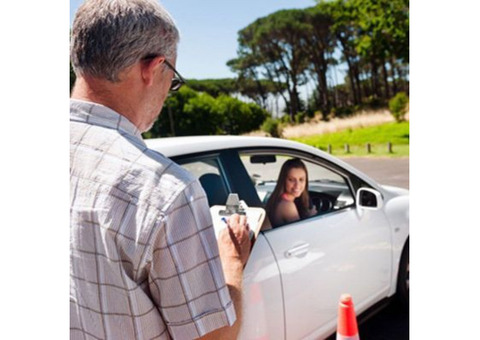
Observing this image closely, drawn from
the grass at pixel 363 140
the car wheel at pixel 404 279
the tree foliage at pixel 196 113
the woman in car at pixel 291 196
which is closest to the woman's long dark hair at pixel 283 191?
the woman in car at pixel 291 196

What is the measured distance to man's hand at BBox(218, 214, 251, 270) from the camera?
38.4 inches

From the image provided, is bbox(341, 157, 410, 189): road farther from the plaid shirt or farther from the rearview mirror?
the plaid shirt

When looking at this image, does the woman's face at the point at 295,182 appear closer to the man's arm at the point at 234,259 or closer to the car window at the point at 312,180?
the car window at the point at 312,180

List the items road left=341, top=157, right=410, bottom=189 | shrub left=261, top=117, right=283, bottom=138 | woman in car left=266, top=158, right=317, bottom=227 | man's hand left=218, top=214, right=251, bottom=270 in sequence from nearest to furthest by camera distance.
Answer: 1. man's hand left=218, top=214, right=251, bottom=270
2. woman in car left=266, top=158, right=317, bottom=227
3. road left=341, top=157, right=410, bottom=189
4. shrub left=261, top=117, right=283, bottom=138

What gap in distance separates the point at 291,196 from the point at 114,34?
170 cm

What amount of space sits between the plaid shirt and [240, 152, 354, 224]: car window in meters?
1.16

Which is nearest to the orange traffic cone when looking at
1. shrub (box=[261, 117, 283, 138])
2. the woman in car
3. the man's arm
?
the woman in car

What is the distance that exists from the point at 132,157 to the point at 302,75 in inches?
886

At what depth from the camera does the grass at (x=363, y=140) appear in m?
10.2

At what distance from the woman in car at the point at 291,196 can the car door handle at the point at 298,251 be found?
0.16 meters

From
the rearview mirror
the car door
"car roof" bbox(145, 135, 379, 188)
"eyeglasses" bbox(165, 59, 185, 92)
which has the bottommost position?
the car door

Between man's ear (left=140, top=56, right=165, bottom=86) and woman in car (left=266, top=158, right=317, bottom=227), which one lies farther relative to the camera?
woman in car (left=266, top=158, right=317, bottom=227)
